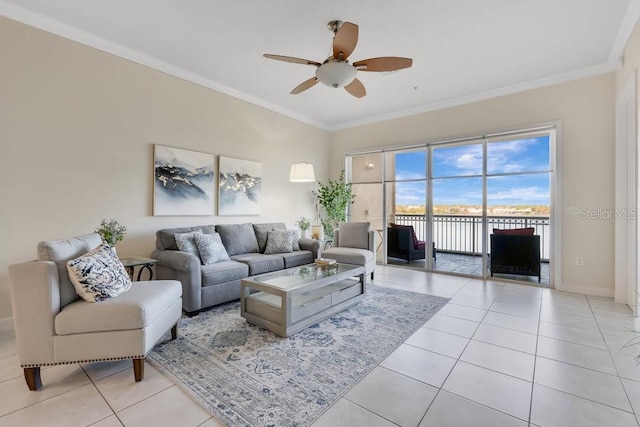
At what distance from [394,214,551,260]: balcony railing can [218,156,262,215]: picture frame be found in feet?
10.0

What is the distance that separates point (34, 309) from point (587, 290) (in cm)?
589

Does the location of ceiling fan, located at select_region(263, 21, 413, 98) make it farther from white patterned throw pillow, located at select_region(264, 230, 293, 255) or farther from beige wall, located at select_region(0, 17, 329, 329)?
white patterned throw pillow, located at select_region(264, 230, 293, 255)

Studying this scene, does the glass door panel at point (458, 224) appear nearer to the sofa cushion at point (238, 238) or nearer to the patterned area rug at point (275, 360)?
the patterned area rug at point (275, 360)

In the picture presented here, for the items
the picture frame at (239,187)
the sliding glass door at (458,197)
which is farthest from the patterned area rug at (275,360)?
the sliding glass door at (458,197)

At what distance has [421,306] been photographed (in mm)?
3443

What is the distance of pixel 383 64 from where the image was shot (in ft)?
9.12

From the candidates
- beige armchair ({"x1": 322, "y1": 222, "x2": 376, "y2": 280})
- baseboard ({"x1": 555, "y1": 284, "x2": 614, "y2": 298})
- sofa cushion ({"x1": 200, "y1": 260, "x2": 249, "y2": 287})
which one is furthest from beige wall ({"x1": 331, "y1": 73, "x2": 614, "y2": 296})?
sofa cushion ({"x1": 200, "y1": 260, "x2": 249, "y2": 287})

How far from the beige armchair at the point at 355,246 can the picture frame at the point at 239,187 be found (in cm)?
150

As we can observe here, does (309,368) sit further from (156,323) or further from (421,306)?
(421,306)

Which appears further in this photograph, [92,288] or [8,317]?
[8,317]

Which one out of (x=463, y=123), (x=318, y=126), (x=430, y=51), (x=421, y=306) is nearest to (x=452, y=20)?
(x=430, y=51)

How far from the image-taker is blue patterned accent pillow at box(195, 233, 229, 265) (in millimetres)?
3500

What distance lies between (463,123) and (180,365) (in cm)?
524

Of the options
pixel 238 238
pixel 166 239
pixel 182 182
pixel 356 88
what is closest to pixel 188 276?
pixel 166 239
